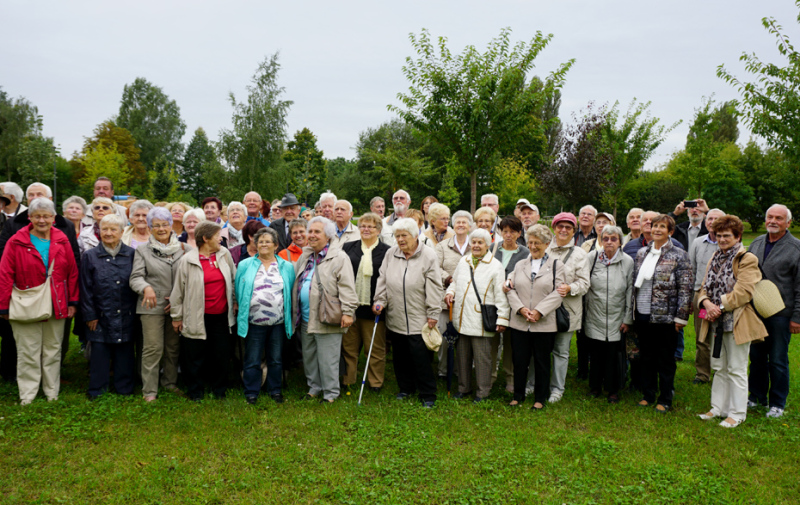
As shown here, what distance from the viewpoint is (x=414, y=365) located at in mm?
5918

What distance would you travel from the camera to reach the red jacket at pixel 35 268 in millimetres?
5309

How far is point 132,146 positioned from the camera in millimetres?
47781

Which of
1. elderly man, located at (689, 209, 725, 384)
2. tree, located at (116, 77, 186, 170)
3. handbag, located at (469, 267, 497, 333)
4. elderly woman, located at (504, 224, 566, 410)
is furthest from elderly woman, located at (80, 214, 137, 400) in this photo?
tree, located at (116, 77, 186, 170)

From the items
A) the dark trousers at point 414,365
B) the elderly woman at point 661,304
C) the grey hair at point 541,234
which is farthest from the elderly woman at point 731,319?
the dark trousers at point 414,365

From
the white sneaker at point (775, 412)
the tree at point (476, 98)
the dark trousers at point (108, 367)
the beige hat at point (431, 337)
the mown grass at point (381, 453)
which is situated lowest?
the mown grass at point (381, 453)

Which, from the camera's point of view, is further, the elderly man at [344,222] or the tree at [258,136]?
the tree at [258,136]

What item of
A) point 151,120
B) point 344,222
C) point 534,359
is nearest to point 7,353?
Answer: point 344,222

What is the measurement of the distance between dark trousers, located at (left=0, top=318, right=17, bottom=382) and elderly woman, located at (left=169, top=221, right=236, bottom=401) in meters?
2.26

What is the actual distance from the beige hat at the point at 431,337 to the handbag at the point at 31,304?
13.7 feet

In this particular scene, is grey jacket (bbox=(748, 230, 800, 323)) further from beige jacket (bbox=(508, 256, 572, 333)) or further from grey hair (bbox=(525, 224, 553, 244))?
grey hair (bbox=(525, 224, 553, 244))

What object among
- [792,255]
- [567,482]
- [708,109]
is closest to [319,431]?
[567,482]

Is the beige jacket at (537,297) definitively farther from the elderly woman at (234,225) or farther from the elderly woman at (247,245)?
the elderly woman at (234,225)

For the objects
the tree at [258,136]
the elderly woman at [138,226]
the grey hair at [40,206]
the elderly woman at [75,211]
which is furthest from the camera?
the tree at [258,136]

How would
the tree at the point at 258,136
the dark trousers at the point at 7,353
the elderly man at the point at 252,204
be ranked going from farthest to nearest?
the tree at the point at 258,136 < the elderly man at the point at 252,204 < the dark trousers at the point at 7,353
